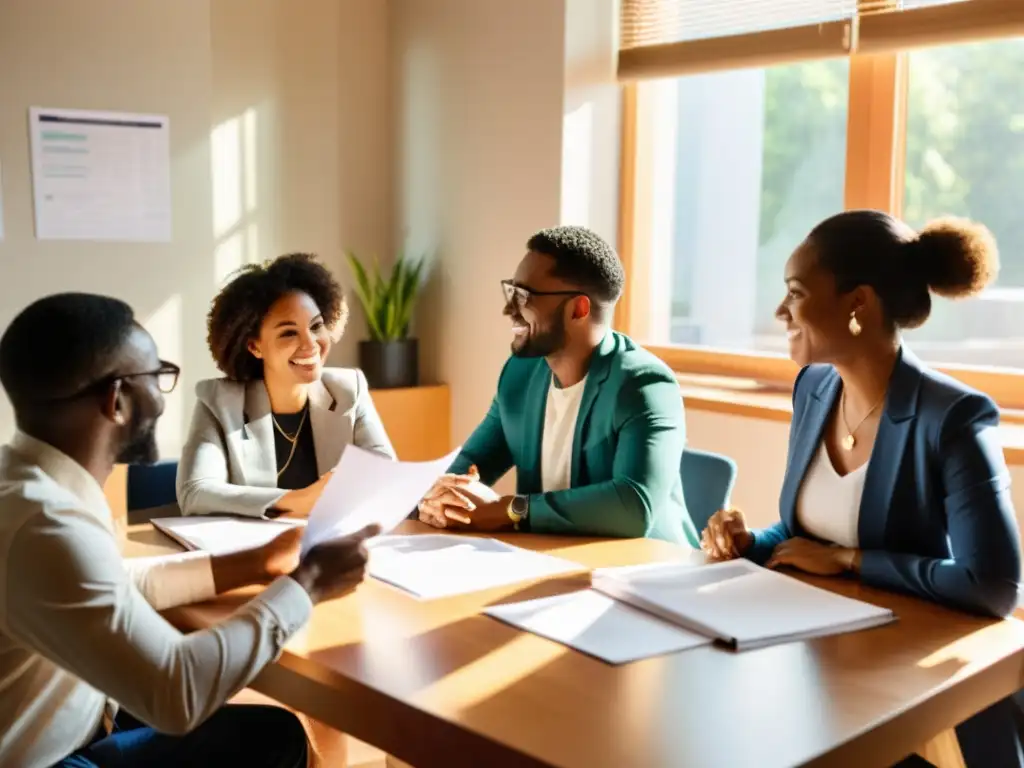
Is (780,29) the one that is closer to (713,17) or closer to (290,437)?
(713,17)

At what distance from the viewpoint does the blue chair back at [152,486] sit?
8.39 feet

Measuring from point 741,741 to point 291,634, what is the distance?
0.59 meters

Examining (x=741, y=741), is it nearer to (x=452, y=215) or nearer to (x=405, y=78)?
(x=452, y=215)

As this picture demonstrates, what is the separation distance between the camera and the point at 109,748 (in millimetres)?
1621

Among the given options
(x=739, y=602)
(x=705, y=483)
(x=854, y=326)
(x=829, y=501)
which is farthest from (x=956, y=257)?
(x=705, y=483)

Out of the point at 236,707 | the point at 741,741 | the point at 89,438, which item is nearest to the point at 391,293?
the point at 236,707

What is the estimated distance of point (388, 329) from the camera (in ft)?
14.4

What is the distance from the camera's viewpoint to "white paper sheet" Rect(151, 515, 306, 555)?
202cm

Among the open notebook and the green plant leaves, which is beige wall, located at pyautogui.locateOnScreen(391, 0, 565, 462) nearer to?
the green plant leaves

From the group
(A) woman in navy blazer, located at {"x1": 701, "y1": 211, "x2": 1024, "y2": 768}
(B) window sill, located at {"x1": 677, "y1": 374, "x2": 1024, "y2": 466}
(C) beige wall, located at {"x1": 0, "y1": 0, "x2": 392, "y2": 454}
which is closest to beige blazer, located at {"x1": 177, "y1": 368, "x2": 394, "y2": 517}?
(A) woman in navy blazer, located at {"x1": 701, "y1": 211, "x2": 1024, "y2": 768}

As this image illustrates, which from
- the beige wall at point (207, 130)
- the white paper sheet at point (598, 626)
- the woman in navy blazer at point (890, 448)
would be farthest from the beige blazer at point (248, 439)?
the beige wall at point (207, 130)

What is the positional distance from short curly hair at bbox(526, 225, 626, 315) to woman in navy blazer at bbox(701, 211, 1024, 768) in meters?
0.56

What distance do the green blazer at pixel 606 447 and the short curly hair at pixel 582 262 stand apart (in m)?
0.11

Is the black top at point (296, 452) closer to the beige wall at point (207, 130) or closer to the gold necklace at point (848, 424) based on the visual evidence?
the gold necklace at point (848, 424)
